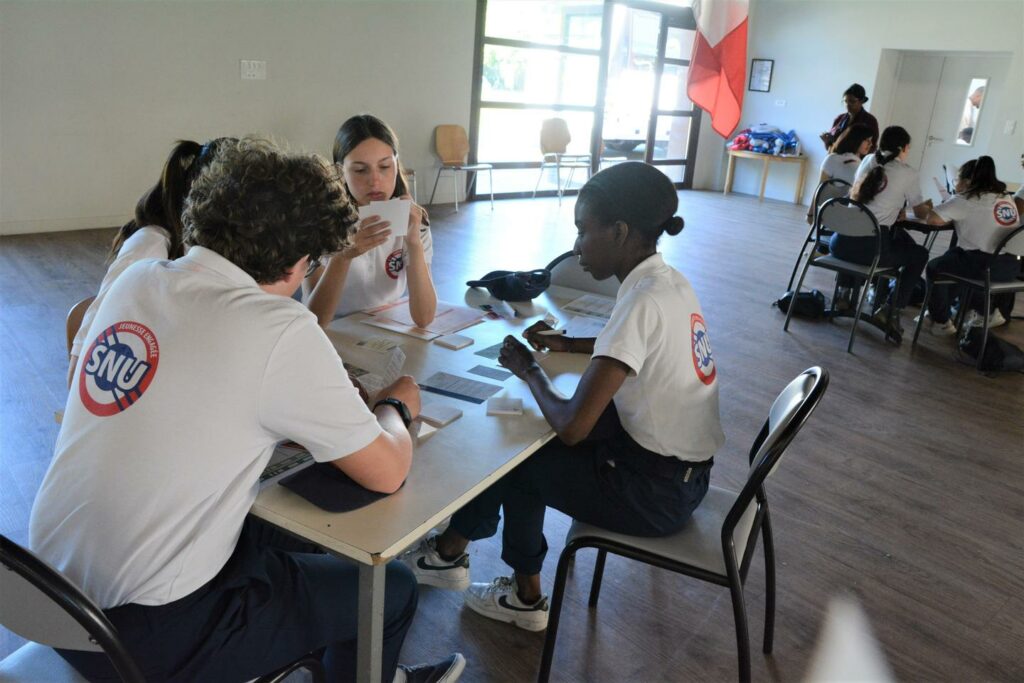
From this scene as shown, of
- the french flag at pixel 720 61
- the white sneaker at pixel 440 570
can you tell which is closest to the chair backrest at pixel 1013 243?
the french flag at pixel 720 61

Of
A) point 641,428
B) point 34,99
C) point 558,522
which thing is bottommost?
point 558,522

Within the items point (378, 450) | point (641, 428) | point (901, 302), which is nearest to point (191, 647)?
point (378, 450)

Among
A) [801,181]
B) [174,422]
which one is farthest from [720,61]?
[801,181]

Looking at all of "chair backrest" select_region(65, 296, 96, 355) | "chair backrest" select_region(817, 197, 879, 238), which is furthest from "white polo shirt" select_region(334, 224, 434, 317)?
"chair backrest" select_region(817, 197, 879, 238)

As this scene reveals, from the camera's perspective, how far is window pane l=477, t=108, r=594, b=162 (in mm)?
8391

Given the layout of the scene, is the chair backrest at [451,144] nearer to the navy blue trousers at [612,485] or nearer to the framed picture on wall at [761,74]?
the framed picture on wall at [761,74]

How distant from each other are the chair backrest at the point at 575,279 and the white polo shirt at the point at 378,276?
1.60 ft

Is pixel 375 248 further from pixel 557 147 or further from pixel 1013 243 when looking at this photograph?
pixel 557 147

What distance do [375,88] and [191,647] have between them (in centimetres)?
671

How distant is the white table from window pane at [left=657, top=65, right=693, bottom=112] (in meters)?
9.43

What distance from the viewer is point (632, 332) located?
55.9 inches

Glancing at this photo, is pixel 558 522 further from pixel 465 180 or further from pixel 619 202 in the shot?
pixel 465 180

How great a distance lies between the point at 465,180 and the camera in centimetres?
831

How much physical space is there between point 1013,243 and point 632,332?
3620 mm
